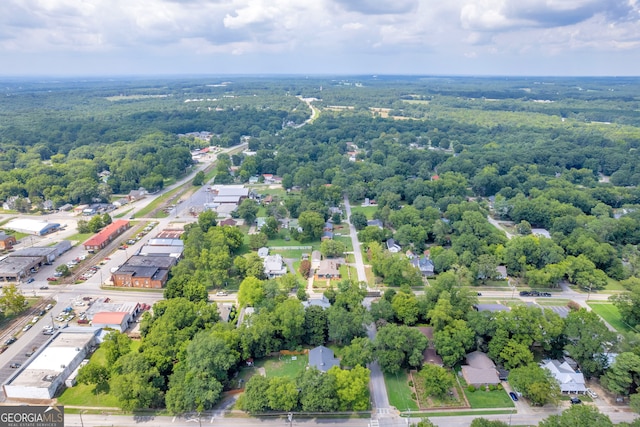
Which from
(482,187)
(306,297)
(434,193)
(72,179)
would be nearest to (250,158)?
(72,179)

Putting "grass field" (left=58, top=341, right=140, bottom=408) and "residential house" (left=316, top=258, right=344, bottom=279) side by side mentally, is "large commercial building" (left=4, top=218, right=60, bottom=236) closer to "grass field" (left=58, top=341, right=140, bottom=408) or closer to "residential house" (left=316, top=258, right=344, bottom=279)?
"grass field" (left=58, top=341, right=140, bottom=408)

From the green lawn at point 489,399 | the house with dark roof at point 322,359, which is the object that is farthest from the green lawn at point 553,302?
the house with dark roof at point 322,359

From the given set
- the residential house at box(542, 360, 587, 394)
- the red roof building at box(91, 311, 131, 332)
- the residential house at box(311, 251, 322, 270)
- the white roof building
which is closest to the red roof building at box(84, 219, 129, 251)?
the white roof building

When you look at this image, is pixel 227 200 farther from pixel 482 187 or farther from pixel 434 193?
pixel 482 187

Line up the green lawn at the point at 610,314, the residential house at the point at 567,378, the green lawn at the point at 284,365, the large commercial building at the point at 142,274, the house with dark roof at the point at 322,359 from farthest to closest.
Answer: the large commercial building at the point at 142,274, the green lawn at the point at 610,314, the green lawn at the point at 284,365, the house with dark roof at the point at 322,359, the residential house at the point at 567,378

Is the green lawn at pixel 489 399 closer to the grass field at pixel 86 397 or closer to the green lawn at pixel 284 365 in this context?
the green lawn at pixel 284 365
